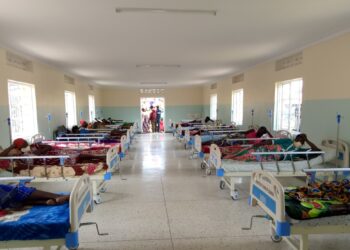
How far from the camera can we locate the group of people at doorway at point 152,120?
14.1 metres

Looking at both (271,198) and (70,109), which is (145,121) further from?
(271,198)

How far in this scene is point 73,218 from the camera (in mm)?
2008

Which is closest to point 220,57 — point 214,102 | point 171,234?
point 171,234

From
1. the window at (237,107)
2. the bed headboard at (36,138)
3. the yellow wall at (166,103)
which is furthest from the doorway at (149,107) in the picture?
the bed headboard at (36,138)

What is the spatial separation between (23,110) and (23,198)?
3778 mm

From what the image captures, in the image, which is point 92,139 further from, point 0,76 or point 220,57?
point 220,57

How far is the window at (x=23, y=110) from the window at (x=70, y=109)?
2378mm

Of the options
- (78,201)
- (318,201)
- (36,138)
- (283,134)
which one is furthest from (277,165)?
(36,138)

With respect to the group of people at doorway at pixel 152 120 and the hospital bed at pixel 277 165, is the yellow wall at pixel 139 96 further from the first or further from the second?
the hospital bed at pixel 277 165

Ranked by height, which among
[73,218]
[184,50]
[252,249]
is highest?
[184,50]

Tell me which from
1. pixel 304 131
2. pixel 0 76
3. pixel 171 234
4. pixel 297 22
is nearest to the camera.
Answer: pixel 171 234

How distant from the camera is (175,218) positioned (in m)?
3.20

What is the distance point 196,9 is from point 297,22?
1.50 meters

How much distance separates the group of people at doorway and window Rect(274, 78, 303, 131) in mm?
8687
